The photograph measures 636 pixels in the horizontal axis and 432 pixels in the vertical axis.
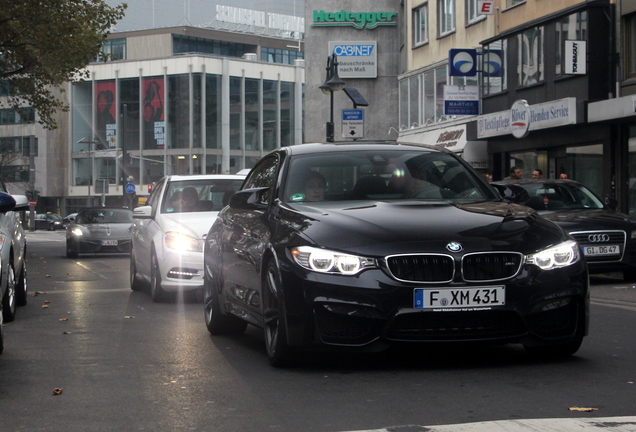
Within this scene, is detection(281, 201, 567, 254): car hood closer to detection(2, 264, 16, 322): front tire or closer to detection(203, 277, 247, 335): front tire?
detection(203, 277, 247, 335): front tire

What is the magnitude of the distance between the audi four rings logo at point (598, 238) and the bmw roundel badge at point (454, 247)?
8.74 m

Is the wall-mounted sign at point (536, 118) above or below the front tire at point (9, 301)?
above

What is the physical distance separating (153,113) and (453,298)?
83.5 m

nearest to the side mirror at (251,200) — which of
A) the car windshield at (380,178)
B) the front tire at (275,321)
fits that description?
the car windshield at (380,178)

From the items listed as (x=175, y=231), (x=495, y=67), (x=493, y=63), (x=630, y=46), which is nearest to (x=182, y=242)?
(x=175, y=231)

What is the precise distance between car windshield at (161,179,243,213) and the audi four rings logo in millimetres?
5044

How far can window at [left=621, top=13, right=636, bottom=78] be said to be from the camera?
27.4 meters

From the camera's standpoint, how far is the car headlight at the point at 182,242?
41.8ft

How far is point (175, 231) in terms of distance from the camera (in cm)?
1281

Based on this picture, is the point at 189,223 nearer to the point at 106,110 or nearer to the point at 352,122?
the point at 352,122

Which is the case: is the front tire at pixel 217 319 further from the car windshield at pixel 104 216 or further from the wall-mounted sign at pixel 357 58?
the wall-mounted sign at pixel 357 58

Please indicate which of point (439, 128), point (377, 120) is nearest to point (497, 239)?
point (439, 128)

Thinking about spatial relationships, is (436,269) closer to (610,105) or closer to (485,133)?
(610,105)

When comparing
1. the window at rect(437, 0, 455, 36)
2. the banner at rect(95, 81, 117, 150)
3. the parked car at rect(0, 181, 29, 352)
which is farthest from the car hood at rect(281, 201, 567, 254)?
the banner at rect(95, 81, 117, 150)
